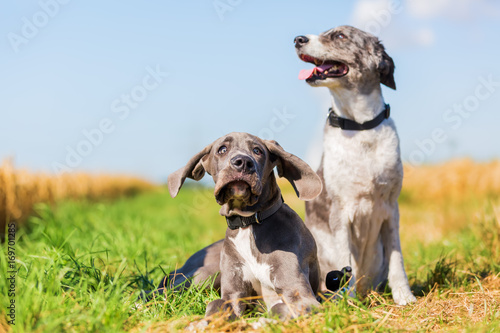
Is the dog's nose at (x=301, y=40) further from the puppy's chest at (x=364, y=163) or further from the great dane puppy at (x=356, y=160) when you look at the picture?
the puppy's chest at (x=364, y=163)

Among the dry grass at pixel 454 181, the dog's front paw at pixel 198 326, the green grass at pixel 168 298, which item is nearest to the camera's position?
the green grass at pixel 168 298

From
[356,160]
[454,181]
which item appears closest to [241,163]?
[356,160]

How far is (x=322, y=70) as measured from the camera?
439cm

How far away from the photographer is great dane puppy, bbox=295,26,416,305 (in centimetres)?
423

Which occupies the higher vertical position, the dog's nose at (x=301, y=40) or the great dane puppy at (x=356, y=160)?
the dog's nose at (x=301, y=40)

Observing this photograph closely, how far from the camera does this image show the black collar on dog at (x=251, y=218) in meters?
3.37

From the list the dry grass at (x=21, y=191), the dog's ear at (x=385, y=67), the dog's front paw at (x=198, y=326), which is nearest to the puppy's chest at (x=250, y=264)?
the dog's front paw at (x=198, y=326)

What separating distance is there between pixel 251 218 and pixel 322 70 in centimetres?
169

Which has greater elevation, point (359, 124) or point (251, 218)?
point (359, 124)

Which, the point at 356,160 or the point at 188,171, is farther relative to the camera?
the point at 356,160

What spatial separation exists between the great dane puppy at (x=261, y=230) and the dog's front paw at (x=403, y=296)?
3.51ft

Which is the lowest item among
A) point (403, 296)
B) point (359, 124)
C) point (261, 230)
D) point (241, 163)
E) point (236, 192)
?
point (403, 296)

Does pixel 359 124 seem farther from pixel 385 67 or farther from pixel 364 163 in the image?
pixel 385 67

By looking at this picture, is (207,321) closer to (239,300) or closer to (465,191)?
(239,300)
